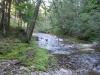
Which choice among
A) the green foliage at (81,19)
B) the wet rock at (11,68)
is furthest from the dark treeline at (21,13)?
the wet rock at (11,68)

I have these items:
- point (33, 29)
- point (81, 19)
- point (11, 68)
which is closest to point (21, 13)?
point (33, 29)

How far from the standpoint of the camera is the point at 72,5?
34.1 m

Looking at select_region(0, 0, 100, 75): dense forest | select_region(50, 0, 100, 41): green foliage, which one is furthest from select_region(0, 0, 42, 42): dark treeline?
select_region(50, 0, 100, 41): green foliage

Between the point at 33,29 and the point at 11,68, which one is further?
the point at 33,29

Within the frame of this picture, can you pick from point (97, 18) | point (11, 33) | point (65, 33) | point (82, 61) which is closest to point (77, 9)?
point (65, 33)

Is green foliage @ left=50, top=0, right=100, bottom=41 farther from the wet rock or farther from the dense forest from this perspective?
the wet rock

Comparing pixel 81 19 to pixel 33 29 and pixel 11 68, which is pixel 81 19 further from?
pixel 11 68

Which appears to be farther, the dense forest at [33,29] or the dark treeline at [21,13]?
the dark treeline at [21,13]

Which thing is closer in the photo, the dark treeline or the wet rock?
the wet rock

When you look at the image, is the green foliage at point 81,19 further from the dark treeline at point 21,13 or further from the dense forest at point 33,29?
the dark treeline at point 21,13

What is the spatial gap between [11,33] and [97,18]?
8270 mm

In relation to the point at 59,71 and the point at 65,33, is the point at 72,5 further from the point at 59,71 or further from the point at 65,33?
the point at 59,71

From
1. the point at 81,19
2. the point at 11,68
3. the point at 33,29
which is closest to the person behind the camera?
the point at 11,68

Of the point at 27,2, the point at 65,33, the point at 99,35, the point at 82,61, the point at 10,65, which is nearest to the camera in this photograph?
the point at 10,65
